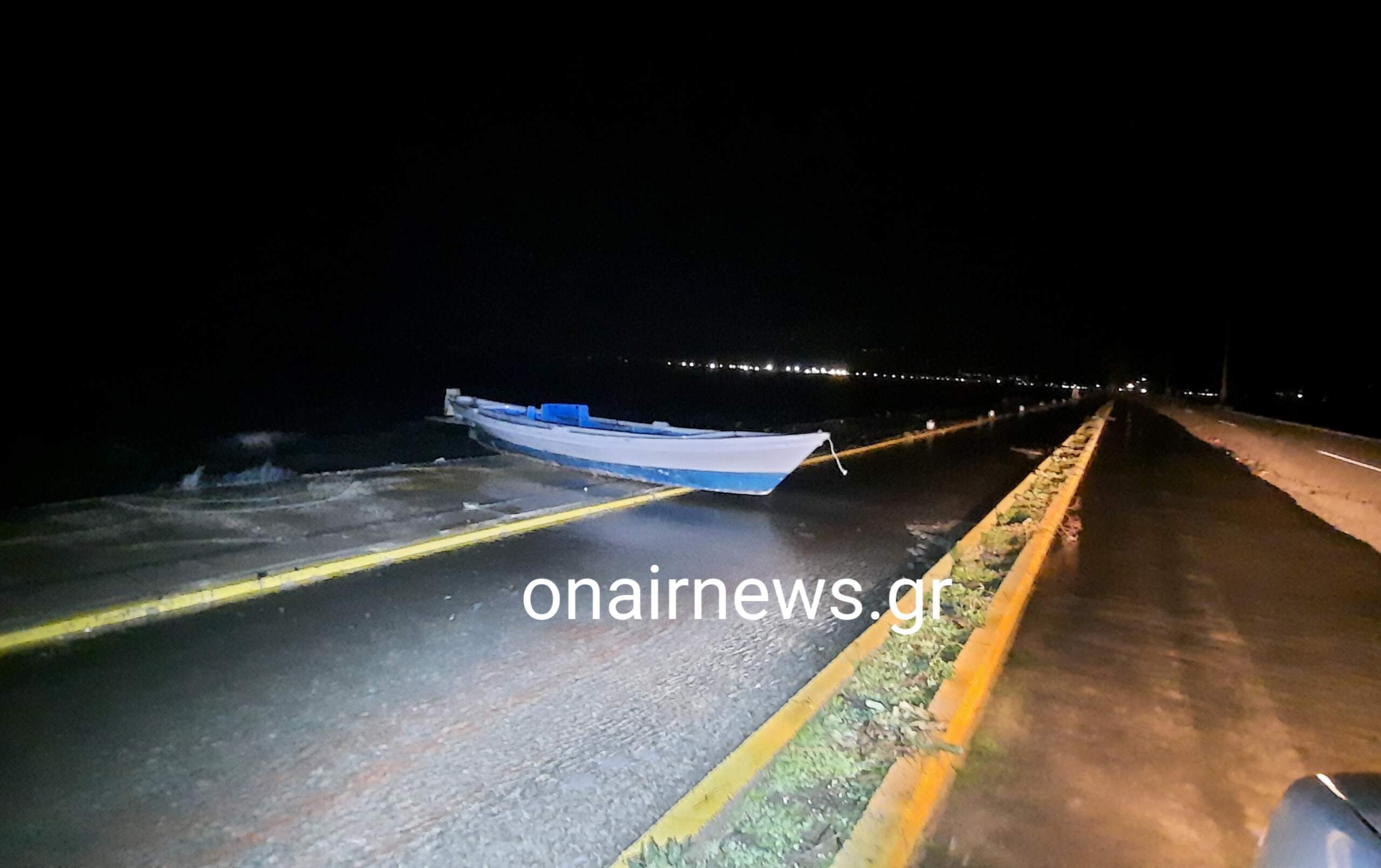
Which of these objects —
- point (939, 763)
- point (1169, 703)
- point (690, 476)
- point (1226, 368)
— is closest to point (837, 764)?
point (939, 763)

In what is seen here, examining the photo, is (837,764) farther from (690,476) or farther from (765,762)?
(690,476)

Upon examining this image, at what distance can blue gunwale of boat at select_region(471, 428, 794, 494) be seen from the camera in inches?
494

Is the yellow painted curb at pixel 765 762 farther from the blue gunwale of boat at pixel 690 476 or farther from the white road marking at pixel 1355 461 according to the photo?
the white road marking at pixel 1355 461

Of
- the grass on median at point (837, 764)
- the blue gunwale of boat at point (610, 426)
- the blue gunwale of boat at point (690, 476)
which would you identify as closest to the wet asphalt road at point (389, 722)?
the grass on median at point (837, 764)

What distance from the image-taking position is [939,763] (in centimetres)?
391

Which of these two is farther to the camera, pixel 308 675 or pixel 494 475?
pixel 494 475

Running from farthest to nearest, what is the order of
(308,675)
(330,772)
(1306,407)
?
(1306,407) → (308,675) → (330,772)

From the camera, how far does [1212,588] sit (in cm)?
770

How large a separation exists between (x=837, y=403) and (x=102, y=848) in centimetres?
6606

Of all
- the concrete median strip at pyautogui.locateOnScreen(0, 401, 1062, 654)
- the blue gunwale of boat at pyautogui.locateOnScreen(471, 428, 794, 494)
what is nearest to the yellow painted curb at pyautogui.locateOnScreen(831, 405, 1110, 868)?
the blue gunwale of boat at pyautogui.locateOnScreen(471, 428, 794, 494)

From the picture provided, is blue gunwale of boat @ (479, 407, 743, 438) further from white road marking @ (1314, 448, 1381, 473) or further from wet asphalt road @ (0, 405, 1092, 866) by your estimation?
white road marking @ (1314, 448, 1381, 473)

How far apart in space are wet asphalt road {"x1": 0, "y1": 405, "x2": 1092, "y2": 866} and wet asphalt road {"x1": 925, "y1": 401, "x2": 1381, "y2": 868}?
151 centimetres

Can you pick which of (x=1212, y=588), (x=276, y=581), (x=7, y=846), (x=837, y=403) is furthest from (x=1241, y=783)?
(x=837, y=403)

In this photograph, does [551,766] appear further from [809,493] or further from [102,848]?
[809,493]
